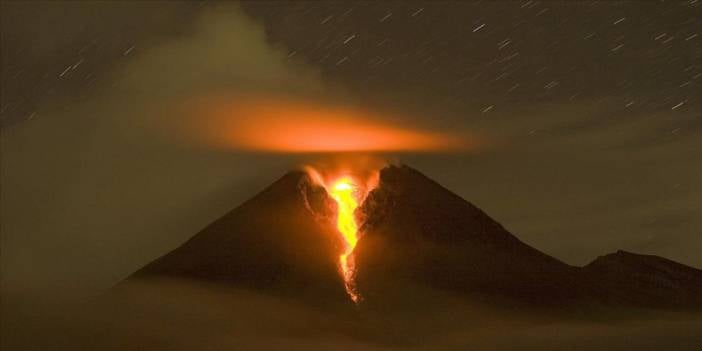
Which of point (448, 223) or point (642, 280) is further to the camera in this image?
point (642, 280)

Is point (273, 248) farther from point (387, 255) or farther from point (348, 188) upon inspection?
point (348, 188)

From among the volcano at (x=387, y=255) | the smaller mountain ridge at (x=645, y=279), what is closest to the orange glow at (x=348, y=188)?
the volcano at (x=387, y=255)

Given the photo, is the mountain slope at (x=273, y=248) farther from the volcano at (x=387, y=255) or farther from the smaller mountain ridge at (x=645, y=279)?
the smaller mountain ridge at (x=645, y=279)

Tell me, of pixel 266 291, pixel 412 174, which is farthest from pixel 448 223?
pixel 266 291

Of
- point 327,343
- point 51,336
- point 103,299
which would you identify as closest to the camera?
point 51,336

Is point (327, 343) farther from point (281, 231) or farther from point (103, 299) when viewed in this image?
point (281, 231)

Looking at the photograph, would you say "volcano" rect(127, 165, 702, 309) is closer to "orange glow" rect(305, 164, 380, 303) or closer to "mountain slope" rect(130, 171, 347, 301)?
"mountain slope" rect(130, 171, 347, 301)

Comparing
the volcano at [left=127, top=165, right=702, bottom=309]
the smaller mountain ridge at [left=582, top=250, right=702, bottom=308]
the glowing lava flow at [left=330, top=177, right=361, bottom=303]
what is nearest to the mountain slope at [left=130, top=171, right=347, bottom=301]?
the volcano at [left=127, top=165, right=702, bottom=309]
